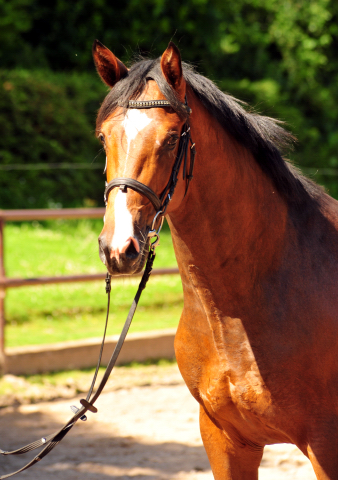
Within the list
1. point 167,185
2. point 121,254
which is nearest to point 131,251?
point 121,254

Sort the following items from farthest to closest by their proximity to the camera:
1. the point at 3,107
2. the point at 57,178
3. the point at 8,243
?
the point at 57,178
the point at 3,107
the point at 8,243

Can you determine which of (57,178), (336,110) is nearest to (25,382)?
(57,178)

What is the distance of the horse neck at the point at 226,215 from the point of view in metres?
2.02

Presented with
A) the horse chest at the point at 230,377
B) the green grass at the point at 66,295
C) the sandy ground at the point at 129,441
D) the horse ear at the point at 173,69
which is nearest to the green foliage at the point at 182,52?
the green grass at the point at 66,295

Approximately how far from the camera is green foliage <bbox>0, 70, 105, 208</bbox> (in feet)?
31.5

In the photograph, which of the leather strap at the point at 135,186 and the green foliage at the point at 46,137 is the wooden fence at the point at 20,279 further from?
the green foliage at the point at 46,137

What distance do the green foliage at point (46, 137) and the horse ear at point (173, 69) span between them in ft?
25.7

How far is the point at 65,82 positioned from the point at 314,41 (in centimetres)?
974

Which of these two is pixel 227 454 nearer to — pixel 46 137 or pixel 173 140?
pixel 173 140

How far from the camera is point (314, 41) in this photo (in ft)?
56.6

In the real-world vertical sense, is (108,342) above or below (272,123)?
below

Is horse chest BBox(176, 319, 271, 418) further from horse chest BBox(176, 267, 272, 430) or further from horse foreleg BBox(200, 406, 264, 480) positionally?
horse foreleg BBox(200, 406, 264, 480)

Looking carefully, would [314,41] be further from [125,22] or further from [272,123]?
[272,123]

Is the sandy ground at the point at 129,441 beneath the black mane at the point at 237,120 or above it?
beneath
